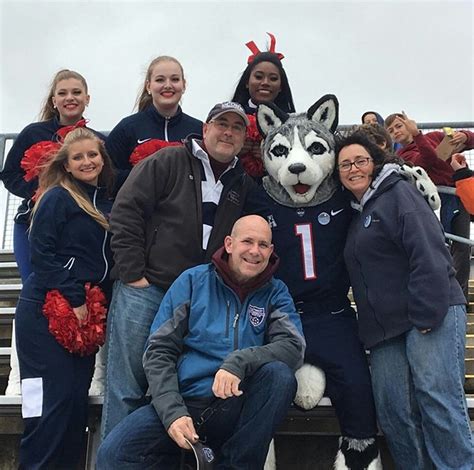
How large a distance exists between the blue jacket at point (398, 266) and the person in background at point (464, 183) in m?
1.07

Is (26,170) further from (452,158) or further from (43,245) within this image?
(452,158)

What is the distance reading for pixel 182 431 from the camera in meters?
2.45

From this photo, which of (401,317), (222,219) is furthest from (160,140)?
(401,317)

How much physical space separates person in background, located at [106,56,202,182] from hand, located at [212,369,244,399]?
1488 millimetres

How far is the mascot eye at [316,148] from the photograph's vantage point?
330 centimetres

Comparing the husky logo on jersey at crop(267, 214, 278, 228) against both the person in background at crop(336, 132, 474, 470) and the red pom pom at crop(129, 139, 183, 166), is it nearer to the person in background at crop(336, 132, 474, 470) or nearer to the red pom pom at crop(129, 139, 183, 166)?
the person in background at crop(336, 132, 474, 470)

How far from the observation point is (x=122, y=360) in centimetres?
291

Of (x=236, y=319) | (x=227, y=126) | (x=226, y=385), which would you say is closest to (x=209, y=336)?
(x=236, y=319)

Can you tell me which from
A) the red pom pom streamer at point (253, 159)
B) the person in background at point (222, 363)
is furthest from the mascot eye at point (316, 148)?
the person in background at point (222, 363)

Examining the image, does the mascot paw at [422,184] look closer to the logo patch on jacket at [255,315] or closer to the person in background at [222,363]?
the person in background at [222,363]

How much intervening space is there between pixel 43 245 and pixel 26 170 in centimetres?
72

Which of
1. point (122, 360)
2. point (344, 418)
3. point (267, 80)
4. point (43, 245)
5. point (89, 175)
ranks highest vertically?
point (267, 80)

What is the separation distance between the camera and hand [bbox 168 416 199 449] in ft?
8.00

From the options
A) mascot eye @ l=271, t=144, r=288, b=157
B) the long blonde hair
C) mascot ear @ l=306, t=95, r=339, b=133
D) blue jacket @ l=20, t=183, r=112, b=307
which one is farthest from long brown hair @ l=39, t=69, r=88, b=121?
mascot ear @ l=306, t=95, r=339, b=133
